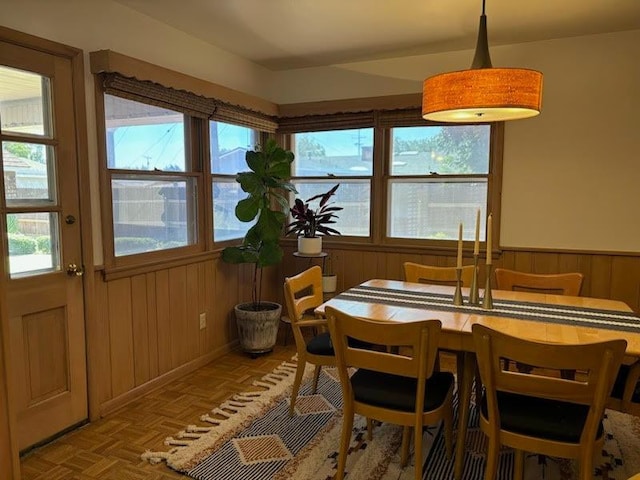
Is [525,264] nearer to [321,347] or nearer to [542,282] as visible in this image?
[542,282]

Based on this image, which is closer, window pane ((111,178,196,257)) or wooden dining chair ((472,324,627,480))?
wooden dining chair ((472,324,627,480))

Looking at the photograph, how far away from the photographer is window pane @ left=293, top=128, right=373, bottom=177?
4.07 metres

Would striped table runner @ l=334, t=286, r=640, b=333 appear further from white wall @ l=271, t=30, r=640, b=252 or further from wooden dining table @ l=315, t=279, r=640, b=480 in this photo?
white wall @ l=271, t=30, r=640, b=252

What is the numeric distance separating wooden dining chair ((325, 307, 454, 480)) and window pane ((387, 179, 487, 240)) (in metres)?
1.84

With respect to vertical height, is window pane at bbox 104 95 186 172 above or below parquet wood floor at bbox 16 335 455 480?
above

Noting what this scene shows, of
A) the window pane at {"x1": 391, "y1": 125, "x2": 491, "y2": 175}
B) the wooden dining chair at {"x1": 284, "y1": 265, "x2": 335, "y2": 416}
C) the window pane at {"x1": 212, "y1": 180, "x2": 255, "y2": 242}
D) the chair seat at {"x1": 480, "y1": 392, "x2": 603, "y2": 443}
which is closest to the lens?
the chair seat at {"x1": 480, "y1": 392, "x2": 603, "y2": 443}

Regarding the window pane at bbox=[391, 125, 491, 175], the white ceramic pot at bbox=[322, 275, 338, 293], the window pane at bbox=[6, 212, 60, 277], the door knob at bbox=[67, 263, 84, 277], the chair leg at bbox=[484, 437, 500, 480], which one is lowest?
the chair leg at bbox=[484, 437, 500, 480]

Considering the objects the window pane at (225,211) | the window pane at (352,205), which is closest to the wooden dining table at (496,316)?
the window pane at (352,205)

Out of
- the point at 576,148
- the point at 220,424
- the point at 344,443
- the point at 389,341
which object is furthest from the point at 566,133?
the point at 220,424

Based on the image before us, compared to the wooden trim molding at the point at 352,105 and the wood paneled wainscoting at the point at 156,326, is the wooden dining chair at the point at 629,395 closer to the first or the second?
the wooden trim molding at the point at 352,105

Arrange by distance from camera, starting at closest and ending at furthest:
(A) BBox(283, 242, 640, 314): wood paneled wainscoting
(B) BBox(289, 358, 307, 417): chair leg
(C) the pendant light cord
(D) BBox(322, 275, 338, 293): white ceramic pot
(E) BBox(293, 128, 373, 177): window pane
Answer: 1. (C) the pendant light cord
2. (B) BBox(289, 358, 307, 417): chair leg
3. (A) BBox(283, 242, 640, 314): wood paneled wainscoting
4. (D) BBox(322, 275, 338, 293): white ceramic pot
5. (E) BBox(293, 128, 373, 177): window pane

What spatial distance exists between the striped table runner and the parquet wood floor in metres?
1.16

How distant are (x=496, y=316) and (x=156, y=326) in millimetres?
2131

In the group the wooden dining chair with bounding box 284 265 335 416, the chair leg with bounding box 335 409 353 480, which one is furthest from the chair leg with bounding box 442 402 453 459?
the wooden dining chair with bounding box 284 265 335 416
